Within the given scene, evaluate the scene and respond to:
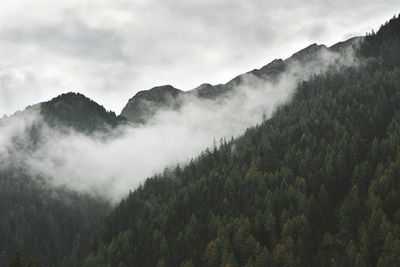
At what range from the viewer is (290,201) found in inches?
4476

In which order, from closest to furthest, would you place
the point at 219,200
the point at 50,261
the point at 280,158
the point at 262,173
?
the point at 219,200 < the point at 262,173 < the point at 280,158 < the point at 50,261

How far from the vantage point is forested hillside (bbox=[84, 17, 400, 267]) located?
89.8m

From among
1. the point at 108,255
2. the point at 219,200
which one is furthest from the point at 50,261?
the point at 219,200

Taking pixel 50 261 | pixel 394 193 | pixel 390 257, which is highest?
pixel 394 193

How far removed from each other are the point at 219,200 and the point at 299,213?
38.2 meters

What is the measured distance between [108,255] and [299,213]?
7408 cm

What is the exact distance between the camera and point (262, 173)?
147 metres

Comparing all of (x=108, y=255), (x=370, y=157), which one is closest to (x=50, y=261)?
(x=108, y=255)

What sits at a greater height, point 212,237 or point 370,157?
point 370,157

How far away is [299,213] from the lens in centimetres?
10619

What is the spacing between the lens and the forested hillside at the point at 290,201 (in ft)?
294

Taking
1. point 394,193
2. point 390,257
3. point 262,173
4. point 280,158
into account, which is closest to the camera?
point 390,257

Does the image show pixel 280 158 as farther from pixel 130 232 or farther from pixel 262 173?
pixel 130 232

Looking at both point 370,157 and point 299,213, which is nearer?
point 299,213
